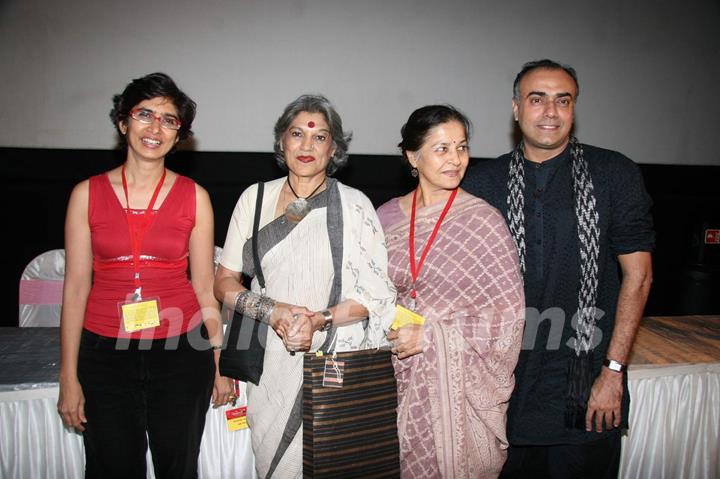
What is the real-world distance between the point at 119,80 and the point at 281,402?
276 cm

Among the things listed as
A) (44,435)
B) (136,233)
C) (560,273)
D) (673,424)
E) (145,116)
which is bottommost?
(673,424)

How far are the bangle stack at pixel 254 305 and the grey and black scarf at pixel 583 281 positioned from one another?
0.81 metres

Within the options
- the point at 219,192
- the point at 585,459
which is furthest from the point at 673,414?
the point at 219,192

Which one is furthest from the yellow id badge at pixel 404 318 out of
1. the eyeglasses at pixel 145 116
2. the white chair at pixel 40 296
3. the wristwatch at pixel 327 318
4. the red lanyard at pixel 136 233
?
the white chair at pixel 40 296

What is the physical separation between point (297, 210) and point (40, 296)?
1.69 meters

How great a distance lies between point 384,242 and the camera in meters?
1.37

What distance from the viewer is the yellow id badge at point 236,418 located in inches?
60.0

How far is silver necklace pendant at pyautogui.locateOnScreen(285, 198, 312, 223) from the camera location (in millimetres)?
1327

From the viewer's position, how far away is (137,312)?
1.28 meters

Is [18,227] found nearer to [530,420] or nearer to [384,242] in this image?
[384,242]

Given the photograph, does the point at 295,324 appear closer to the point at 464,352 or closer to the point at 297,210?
the point at 297,210

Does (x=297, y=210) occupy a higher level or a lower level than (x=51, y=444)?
higher

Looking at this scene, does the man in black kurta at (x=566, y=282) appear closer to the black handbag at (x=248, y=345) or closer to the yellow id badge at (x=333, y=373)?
the yellow id badge at (x=333, y=373)

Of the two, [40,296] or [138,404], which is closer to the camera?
[138,404]
